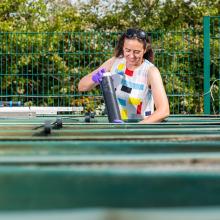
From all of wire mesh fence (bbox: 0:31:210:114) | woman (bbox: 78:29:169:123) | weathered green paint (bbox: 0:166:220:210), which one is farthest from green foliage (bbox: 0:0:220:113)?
weathered green paint (bbox: 0:166:220:210)

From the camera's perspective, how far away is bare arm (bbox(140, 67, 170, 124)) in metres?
2.35

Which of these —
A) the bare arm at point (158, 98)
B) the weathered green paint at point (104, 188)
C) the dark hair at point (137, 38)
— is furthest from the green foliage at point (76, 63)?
the weathered green paint at point (104, 188)

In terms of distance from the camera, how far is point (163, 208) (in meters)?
0.52

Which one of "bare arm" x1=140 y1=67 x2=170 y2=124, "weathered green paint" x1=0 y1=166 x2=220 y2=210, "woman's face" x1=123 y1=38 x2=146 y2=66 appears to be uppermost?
"woman's face" x1=123 y1=38 x2=146 y2=66

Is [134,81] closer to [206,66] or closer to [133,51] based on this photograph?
[133,51]

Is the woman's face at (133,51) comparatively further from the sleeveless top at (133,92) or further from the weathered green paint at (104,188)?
the weathered green paint at (104,188)

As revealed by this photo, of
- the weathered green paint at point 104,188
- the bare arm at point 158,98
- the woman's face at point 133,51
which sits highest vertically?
the woman's face at point 133,51

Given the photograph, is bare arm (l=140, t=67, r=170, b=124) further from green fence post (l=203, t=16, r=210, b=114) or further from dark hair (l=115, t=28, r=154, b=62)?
green fence post (l=203, t=16, r=210, b=114)

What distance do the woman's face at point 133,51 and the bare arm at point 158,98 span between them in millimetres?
→ 91

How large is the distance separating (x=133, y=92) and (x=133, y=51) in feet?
0.64

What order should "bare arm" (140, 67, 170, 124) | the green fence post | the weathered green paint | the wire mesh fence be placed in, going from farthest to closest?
1. the wire mesh fence
2. the green fence post
3. "bare arm" (140, 67, 170, 124)
4. the weathered green paint

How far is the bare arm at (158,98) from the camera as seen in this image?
235 centimetres

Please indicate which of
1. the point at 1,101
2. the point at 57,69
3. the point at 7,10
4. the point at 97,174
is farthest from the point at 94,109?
the point at 97,174

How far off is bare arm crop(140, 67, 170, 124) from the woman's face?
0.09 metres
